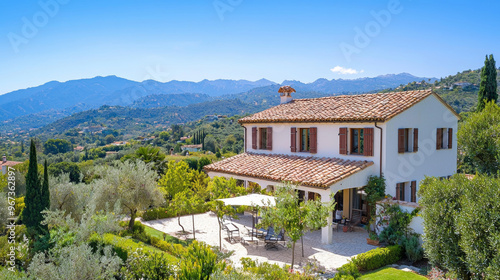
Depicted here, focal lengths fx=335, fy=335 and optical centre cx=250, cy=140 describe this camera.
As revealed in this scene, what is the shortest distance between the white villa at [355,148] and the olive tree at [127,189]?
535cm

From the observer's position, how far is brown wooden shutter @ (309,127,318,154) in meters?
19.0

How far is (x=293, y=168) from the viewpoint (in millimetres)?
17672

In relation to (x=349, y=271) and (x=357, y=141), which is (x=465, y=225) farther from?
(x=357, y=141)

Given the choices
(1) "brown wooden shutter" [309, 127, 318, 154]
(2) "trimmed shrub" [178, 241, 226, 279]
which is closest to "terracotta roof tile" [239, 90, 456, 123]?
(1) "brown wooden shutter" [309, 127, 318, 154]

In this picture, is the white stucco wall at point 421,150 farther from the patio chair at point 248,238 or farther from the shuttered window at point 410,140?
the patio chair at point 248,238

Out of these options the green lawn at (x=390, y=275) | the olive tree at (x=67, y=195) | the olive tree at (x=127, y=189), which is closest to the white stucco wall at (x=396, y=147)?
the green lawn at (x=390, y=275)

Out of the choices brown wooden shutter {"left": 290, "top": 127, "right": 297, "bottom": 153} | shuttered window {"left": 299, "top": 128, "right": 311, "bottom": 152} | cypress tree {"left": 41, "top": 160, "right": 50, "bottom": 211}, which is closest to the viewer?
cypress tree {"left": 41, "top": 160, "right": 50, "bottom": 211}

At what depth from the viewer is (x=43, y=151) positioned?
7950cm

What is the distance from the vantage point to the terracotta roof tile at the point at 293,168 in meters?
15.1

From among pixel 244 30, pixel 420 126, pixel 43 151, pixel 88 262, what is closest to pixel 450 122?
pixel 420 126

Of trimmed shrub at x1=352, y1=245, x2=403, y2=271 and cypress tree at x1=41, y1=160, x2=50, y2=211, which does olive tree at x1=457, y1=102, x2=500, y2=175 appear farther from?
cypress tree at x1=41, y1=160, x2=50, y2=211

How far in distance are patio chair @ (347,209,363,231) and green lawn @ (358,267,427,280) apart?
5141 mm

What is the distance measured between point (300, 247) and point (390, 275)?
4.09 m

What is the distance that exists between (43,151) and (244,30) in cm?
7398
